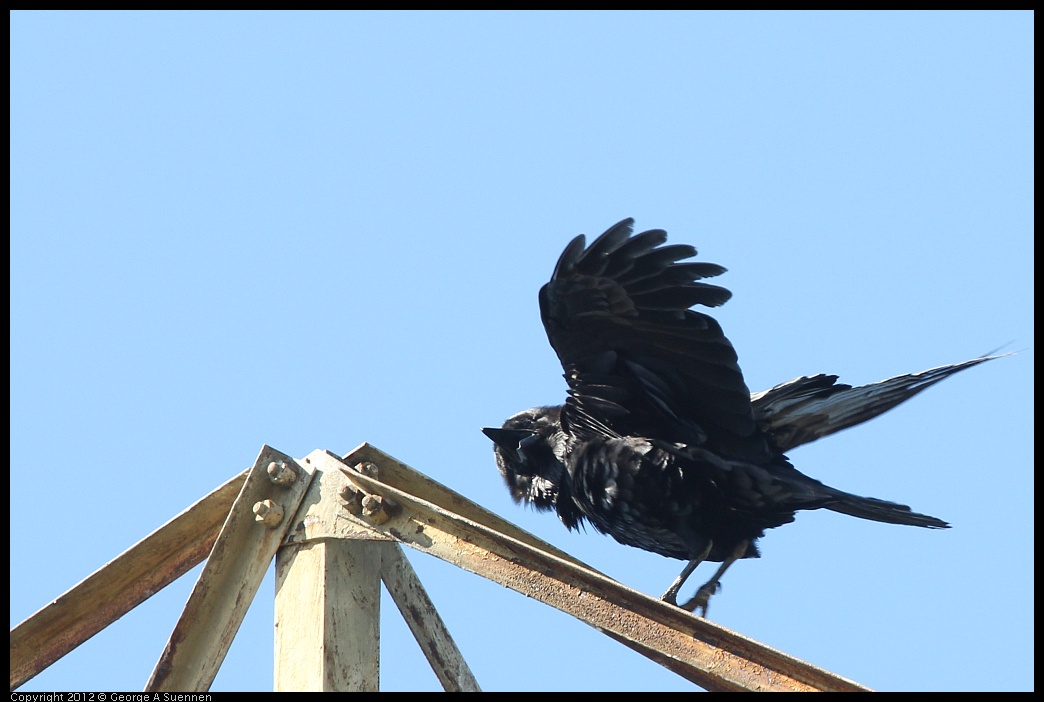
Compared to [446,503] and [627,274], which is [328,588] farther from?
[627,274]

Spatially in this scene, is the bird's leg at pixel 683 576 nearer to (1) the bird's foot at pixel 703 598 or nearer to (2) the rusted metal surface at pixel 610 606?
(1) the bird's foot at pixel 703 598

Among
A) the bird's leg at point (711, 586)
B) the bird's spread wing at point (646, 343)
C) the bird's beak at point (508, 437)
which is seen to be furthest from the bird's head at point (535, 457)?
the bird's leg at point (711, 586)

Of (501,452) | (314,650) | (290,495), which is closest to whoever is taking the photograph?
(314,650)

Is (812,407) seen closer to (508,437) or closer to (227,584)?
(508,437)

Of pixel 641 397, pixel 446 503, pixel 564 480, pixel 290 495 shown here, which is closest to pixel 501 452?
pixel 564 480

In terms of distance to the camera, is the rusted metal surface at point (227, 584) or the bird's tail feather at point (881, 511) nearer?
the rusted metal surface at point (227, 584)

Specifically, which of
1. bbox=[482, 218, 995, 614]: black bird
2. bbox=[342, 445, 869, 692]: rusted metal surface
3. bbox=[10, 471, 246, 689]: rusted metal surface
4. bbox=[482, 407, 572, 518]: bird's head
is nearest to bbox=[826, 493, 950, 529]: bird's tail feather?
bbox=[482, 218, 995, 614]: black bird

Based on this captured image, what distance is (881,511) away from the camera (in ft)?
16.8

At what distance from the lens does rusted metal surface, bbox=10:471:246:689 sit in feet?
12.3

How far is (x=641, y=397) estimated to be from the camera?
16.7 ft

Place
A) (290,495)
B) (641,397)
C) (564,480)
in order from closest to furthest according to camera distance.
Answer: (290,495) < (641,397) < (564,480)

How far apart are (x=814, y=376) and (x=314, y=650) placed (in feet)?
8.76

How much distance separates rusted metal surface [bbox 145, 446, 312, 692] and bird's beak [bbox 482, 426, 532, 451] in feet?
6.79

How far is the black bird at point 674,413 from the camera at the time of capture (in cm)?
477
